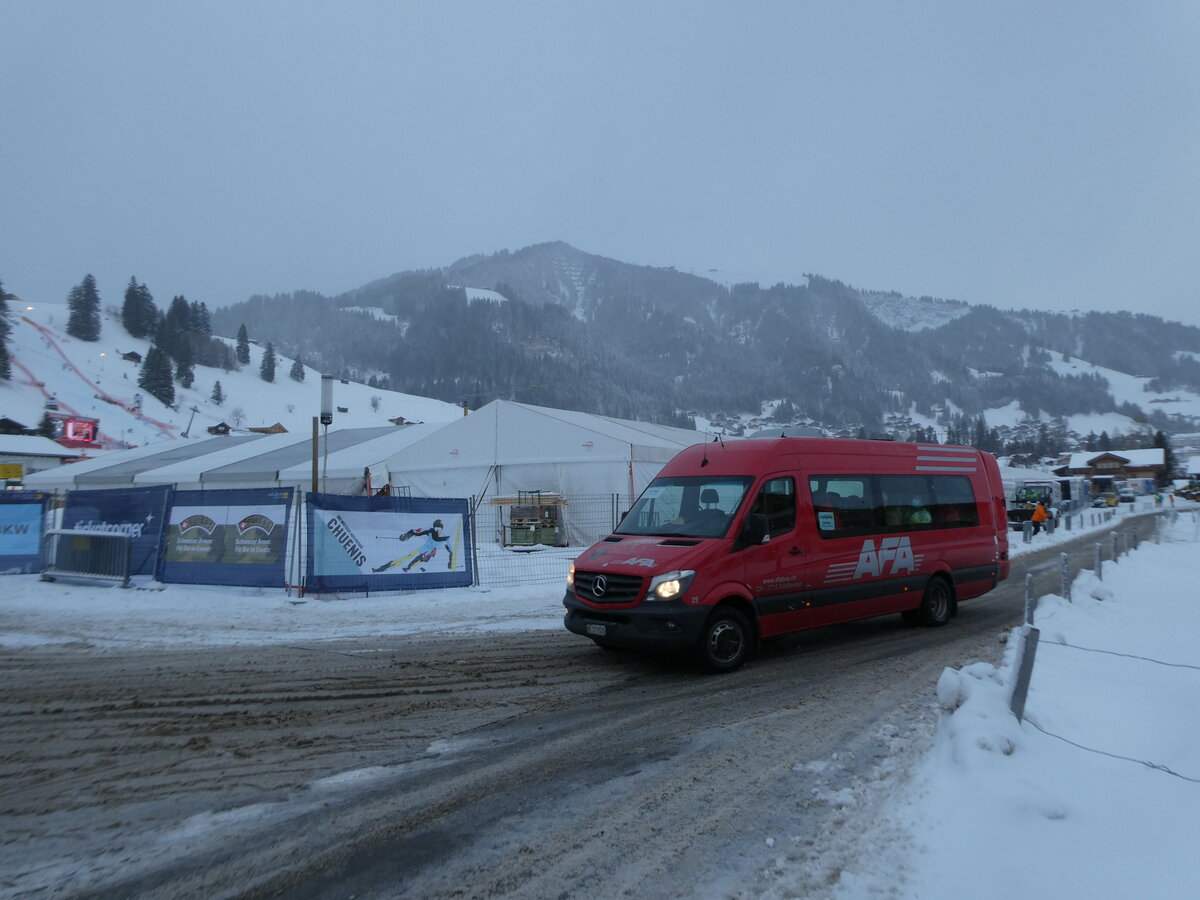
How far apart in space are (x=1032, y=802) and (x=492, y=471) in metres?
22.7

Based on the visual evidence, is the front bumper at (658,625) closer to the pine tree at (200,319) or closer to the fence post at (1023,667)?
the fence post at (1023,667)

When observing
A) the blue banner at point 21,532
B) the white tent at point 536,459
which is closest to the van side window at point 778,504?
the white tent at point 536,459

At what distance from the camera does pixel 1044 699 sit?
5258 mm

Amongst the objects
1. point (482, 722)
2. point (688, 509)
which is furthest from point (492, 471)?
point (482, 722)

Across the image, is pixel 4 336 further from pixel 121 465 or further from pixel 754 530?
pixel 754 530

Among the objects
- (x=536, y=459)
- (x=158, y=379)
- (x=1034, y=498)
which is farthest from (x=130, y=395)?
(x=1034, y=498)

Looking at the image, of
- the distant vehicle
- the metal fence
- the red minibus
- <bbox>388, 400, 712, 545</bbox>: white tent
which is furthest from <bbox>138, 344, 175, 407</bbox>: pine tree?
the red minibus

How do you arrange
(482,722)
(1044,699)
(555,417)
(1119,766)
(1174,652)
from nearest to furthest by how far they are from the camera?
1. (1119,766)
2. (1044,699)
3. (482,722)
4. (1174,652)
5. (555,417)

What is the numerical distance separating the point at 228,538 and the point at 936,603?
1199 cm

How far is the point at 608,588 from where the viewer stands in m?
7.28

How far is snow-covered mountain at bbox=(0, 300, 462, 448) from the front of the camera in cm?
8031

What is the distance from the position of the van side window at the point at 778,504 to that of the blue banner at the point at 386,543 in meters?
7.46

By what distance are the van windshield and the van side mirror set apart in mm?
195

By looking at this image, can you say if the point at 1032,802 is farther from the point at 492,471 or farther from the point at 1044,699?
A: the point at 492,471
